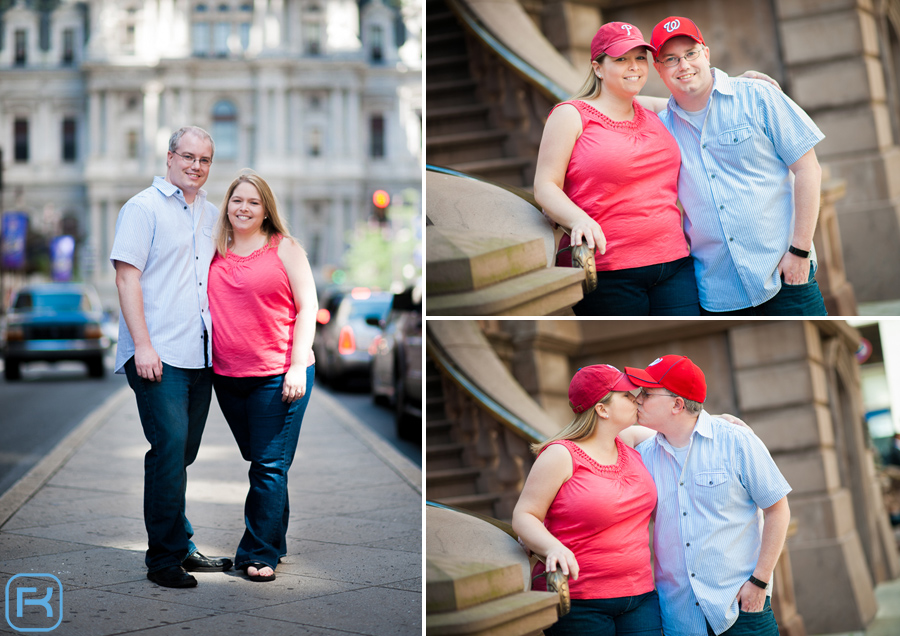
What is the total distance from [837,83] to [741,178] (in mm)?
3338

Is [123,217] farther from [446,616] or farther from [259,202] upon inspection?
[446,616]

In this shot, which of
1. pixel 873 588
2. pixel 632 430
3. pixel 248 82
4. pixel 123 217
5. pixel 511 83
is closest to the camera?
pixel 632 430

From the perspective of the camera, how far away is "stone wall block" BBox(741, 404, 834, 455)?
6.78 meters

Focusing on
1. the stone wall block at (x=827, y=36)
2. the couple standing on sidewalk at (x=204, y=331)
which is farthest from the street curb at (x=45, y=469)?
the stone wall block at (x=827, y=36)

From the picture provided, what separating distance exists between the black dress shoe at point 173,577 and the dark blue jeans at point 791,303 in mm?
2634

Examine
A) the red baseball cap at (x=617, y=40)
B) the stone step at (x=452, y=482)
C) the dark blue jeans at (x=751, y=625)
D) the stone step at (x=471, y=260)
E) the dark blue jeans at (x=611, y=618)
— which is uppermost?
the red baseball cap at (x=617, y=40)

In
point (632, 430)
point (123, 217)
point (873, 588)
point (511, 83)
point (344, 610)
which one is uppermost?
point (511, 83)

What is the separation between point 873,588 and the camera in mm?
7023

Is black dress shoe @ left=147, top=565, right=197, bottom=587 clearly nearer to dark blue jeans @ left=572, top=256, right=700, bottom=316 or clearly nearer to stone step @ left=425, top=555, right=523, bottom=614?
stone step @ left=425, top=555, right=523, bottom=614

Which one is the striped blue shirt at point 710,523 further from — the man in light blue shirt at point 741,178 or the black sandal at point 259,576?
the black sandal at point 259,576

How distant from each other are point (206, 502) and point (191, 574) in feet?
6.65

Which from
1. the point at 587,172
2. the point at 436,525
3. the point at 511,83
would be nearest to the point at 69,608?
the point at 436,525

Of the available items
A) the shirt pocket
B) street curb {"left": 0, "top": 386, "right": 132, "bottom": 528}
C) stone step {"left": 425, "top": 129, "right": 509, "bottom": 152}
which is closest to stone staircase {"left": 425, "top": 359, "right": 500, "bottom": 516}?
stone step {"left": 425, "top": 129, "right": 509, "bottom": 152}

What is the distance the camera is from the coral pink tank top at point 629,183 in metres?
3.46
